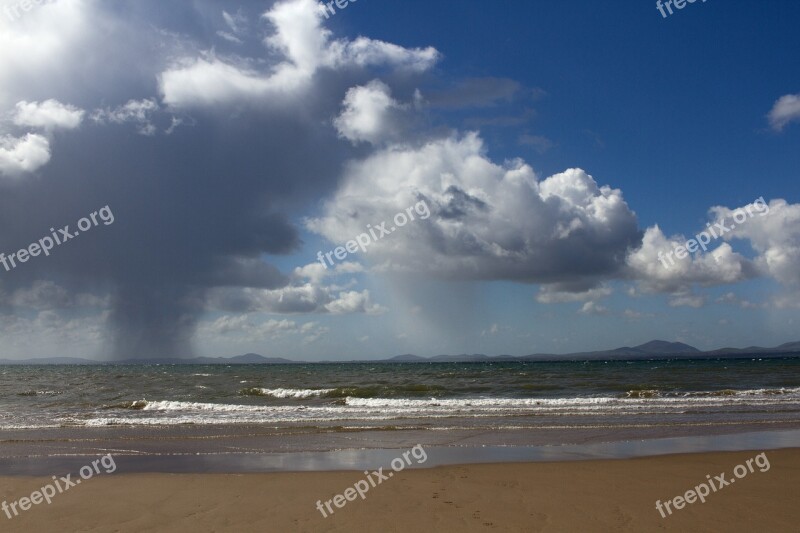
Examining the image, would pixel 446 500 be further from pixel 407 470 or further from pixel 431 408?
pixel 431 408

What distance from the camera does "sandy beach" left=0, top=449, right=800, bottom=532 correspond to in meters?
8.15

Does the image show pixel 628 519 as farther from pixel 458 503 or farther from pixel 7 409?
pixel 7 409

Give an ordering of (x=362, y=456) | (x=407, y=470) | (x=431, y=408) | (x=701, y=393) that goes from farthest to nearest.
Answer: (x=701, y=393) → (x=431, y=408) → (x=362, y=456) → (x=407, y=470)

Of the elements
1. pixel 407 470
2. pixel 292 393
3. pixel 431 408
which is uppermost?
pixel 407 470

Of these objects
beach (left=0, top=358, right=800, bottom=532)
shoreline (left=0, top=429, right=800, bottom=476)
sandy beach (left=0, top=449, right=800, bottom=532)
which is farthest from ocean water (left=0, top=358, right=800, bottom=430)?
sandy beach (left=0, top=449, right=800, bottom=532)

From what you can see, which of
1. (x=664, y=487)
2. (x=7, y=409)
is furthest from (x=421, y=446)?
(x=7, y=409)

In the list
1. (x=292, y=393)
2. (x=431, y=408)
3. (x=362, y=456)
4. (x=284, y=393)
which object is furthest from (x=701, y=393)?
(x=284, y=393)

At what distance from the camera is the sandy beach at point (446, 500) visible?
26.7ft

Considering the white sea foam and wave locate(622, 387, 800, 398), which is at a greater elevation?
the white sea foam

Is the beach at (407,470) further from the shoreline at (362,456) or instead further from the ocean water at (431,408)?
the ocean water at (431,408)

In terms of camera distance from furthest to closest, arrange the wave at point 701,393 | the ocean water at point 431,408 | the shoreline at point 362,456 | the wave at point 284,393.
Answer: the wave at point 284,393 → the wave at point 701,393 → the ocean water at point 431,408 → the shoreline at point 362,456

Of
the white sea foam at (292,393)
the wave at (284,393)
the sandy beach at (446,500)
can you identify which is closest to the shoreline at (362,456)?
the sandy beach at (446,500)

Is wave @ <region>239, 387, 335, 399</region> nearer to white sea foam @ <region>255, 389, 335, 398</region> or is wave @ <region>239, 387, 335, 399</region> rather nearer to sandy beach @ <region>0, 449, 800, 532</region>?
white sea foam @ <region>255, 389, 335, 398</region>

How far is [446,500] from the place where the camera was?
366 inches
